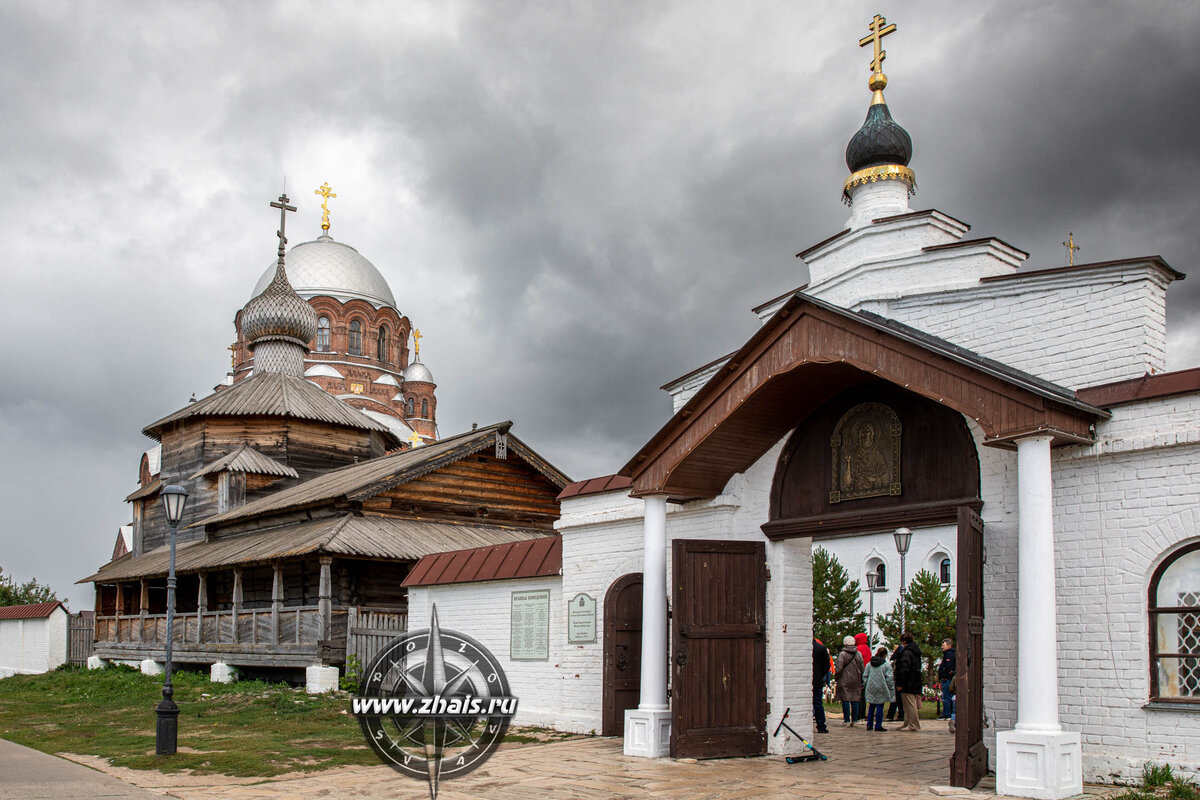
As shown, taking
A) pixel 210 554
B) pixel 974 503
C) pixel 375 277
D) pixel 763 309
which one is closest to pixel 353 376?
pixel 375 277

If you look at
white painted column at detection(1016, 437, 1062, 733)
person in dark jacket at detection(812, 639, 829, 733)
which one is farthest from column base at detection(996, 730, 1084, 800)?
person in dark jacket at detection(812, 639, 829, 733)

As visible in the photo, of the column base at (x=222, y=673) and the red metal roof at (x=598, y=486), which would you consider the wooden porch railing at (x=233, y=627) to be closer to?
the column base at (x=222, y=673)

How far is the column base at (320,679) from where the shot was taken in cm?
1797

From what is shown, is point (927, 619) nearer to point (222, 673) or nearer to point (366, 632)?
point (366, 632)

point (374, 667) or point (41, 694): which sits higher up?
point (374, 667)

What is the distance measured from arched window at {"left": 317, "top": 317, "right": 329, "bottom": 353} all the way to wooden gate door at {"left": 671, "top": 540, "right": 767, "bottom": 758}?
44.1 m

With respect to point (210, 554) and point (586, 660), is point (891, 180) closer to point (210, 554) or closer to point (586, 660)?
point (586, 660)

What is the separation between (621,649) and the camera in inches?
478

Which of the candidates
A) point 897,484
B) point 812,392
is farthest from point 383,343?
point 897,484

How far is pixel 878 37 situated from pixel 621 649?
7971 millimetres

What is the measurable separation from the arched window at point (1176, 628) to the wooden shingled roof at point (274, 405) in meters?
24.3

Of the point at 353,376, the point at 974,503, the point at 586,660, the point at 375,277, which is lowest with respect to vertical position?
the point at 586,660

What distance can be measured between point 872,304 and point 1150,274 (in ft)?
11.8

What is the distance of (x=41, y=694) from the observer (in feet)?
70.8
